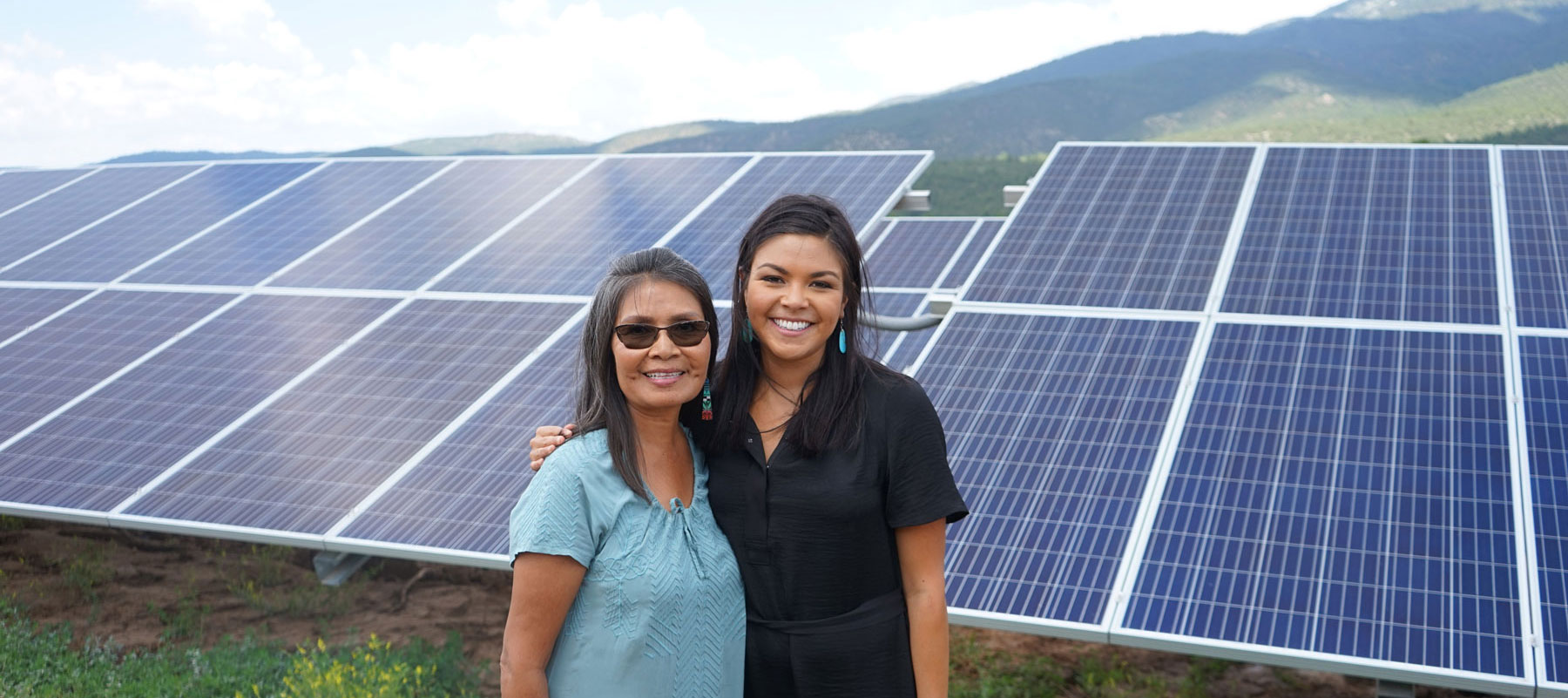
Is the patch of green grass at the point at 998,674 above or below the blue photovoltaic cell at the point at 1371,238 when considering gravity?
below

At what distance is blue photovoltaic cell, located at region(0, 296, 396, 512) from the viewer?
983 cm

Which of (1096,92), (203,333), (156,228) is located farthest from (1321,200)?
(1096,92)

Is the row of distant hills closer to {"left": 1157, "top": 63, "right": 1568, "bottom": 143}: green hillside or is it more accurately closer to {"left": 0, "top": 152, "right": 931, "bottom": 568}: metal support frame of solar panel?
{"left": 1157, "top": 63, "right": 1568, "bottom": 143}: green hillside

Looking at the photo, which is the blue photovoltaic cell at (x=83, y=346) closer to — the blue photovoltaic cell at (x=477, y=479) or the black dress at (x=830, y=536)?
the blue photovoltaic cell at (x=477, y=479)

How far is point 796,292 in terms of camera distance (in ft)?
11.8

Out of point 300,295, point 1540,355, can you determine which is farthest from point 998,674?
point 300,295

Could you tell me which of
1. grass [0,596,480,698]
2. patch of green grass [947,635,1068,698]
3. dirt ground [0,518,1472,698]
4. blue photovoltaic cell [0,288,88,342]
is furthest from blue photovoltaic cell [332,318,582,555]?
blue photovoltaic cell [0,288,88,342]

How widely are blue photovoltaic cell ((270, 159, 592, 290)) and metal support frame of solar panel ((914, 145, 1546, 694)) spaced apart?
6004 millimetres

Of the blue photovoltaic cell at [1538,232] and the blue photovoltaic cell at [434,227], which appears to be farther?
the blue photovoltaic cell at [434,227]

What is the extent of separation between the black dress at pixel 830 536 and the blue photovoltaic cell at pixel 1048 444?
3429mm

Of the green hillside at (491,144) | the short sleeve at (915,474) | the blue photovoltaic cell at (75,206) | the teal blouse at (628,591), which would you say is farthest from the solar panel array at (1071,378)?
the green hillside at (491,144)

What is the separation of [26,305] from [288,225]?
2862 mm

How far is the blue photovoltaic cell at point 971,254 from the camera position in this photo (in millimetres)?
12336

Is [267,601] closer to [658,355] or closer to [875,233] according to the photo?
[875,233]
